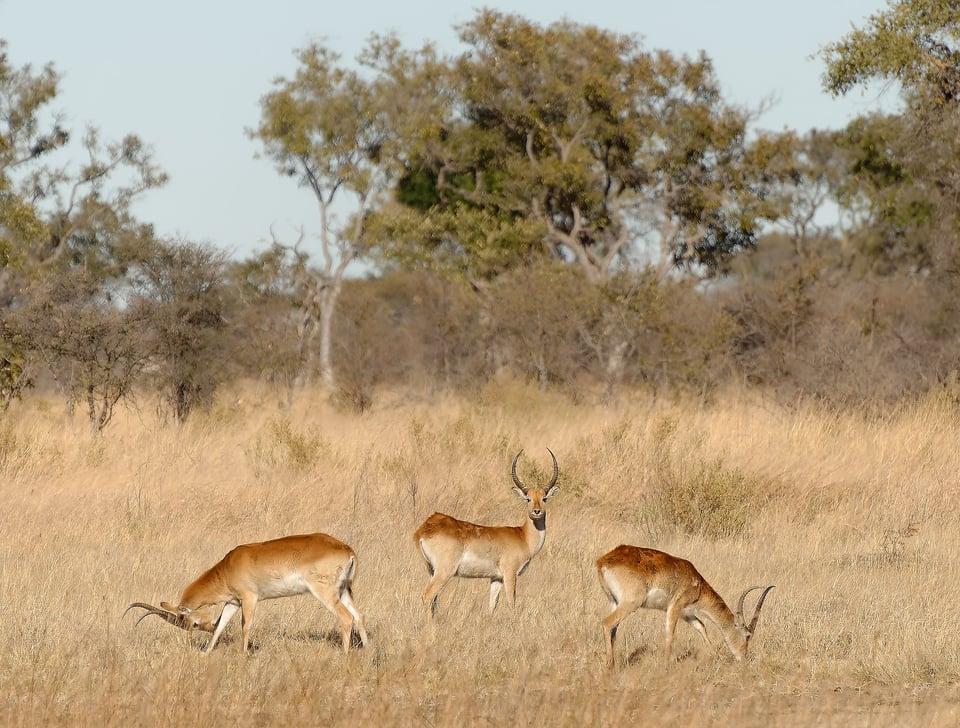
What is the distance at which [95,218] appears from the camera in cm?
3741

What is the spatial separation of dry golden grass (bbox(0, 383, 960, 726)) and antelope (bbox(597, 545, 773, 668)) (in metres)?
0.18

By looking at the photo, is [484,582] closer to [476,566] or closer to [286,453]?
[476,566]

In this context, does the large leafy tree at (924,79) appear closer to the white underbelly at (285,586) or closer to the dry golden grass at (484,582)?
the dry golden grass at (484,582)

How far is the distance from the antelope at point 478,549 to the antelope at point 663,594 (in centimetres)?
108

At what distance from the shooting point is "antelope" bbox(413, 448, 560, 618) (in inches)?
285

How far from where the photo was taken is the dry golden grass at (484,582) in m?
5.76

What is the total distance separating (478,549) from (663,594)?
4.57 ft

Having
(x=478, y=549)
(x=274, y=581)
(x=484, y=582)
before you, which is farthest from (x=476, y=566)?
(x=274, y=581)

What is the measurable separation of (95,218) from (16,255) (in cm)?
1757

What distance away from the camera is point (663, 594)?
6.33 m

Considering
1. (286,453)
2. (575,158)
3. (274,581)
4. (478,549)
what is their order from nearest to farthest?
(274,581) < (478,549) < (286,453) < (575,158)

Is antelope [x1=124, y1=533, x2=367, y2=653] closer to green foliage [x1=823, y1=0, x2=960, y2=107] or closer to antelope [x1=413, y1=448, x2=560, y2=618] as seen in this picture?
antelope [x1=413, y1=448, x2=560, y2=618]

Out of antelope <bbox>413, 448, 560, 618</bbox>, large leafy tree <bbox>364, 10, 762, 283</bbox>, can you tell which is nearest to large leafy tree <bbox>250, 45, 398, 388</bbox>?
large leafy tree <bbox>364, 10, 762, 283</bbox>

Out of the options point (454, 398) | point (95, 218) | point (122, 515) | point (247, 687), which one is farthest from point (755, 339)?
point (95, 218)
